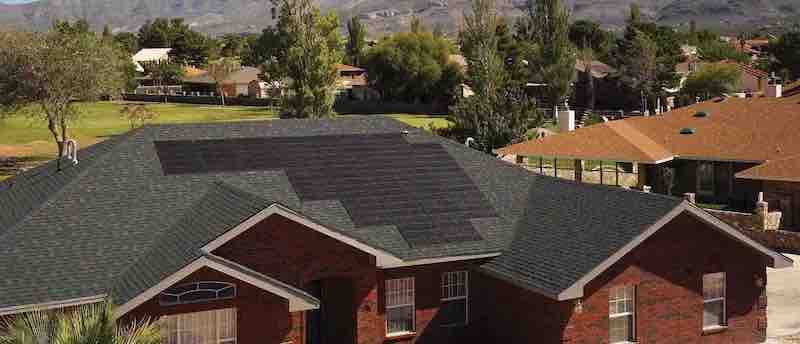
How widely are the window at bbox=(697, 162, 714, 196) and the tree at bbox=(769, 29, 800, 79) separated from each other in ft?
197

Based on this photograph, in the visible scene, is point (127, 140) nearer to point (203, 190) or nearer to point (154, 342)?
point (203, 190)

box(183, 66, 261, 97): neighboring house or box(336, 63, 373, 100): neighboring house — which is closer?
box(336, 63, 373, 100): neighboring house

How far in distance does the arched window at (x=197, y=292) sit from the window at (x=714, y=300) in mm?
10641

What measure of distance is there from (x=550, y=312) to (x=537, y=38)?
7566cm

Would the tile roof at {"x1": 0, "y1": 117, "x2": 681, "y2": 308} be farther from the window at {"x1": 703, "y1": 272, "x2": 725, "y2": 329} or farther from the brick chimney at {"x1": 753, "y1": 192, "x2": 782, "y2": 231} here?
the brick chimney at {"x1": 753, "y1": 192, "x2": 782, "y2": 231}

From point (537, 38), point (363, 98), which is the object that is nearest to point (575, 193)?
point (537, 38)

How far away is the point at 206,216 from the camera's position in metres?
20.6

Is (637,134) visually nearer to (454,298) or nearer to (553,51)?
(454,298)

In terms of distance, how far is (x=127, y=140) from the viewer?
81.2 feet

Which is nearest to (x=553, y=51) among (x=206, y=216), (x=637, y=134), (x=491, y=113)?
(x=491, y=113)

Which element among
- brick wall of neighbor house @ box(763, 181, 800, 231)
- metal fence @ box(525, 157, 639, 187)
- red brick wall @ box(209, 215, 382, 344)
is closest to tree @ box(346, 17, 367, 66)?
metal fence @ box(525, 157, 639, 187)

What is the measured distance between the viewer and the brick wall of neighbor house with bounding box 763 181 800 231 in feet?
122

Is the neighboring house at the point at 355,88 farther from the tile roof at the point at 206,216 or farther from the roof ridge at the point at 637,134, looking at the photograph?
the tile roof at the point at 206,216

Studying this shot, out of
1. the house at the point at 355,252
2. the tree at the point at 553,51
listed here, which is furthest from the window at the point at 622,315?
the tree at the point at 553,51
